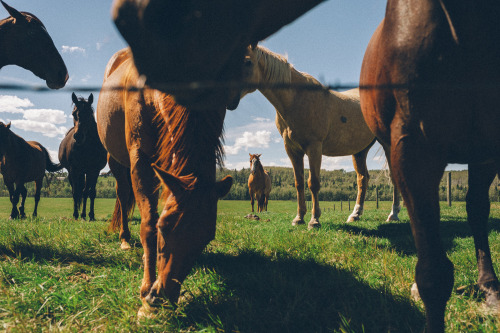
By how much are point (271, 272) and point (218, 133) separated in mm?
1186

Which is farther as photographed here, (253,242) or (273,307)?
(253,242)

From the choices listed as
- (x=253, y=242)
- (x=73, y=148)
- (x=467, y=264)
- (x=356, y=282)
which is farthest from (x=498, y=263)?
(x=73, y=148)

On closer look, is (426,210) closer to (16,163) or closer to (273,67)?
(273,67)

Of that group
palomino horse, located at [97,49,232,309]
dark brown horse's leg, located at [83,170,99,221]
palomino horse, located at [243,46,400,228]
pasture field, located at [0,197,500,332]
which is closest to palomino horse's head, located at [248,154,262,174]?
dark brown horse's leg, located at [83,170,99,221]

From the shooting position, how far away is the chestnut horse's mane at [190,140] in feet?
5.38

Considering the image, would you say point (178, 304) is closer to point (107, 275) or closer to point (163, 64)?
point (107, 275)

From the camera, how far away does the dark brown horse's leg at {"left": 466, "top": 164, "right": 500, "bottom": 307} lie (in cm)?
189

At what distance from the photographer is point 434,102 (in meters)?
1.13

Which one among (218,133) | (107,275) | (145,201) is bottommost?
(107,275)

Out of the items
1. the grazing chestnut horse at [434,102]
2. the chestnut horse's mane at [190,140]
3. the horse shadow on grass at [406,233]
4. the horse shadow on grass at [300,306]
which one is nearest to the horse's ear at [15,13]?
the chestnut horse's mane at [190,140]

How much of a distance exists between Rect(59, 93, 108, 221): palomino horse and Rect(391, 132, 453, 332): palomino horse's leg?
8.27 metres

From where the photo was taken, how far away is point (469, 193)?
2029 mm

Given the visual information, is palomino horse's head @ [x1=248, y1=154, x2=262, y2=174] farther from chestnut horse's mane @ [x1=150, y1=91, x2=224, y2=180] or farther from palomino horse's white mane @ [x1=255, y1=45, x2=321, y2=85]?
chestnut horse's mane @ [x1=150, y1=91, x2=224, y2=180]

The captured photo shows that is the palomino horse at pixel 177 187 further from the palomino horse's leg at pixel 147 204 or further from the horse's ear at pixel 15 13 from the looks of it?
the horse's ear at pixel 15 13
